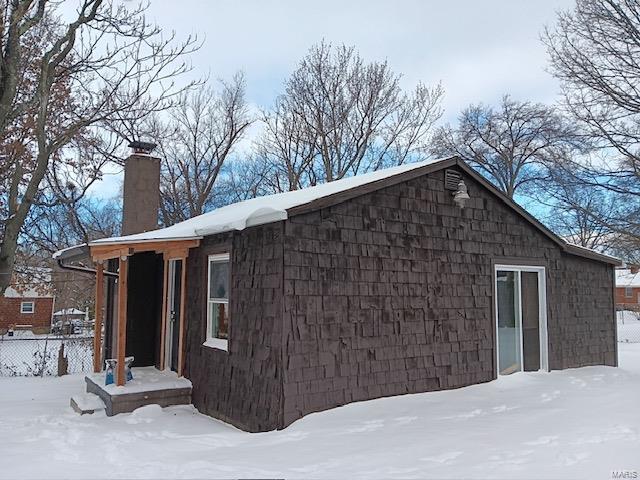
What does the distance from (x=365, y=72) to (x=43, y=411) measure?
66.6ft

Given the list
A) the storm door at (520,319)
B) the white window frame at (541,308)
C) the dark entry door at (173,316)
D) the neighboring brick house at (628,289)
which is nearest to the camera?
the storm door at (520,319)

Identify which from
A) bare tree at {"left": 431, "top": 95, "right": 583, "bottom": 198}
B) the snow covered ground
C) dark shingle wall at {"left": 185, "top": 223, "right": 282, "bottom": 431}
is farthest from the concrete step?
bare tree at {"left": 431, "top": 95, "right": 583, "bottom": 198}

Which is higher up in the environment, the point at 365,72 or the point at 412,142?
the point at 365,72

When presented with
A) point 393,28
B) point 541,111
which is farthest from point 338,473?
point 541,111

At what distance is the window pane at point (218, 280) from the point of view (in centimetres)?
736

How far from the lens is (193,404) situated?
301 inches

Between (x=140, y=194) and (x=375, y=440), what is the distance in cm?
796

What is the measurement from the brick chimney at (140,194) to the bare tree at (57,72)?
1.44 metres

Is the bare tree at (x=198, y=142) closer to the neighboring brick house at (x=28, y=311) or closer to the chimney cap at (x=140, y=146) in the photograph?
the neighboring brick house at (x=28, y=311)

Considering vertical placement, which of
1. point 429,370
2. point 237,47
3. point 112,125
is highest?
point 237,47

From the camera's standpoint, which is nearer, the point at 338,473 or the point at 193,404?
the point at 338,473

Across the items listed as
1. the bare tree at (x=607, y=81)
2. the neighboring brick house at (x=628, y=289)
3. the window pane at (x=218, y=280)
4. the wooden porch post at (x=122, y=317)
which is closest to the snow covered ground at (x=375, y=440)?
the wooden porch post at (x=122, y=317)

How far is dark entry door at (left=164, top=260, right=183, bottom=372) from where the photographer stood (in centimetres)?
877

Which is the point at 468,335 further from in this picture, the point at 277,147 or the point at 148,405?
the point at 277,147
